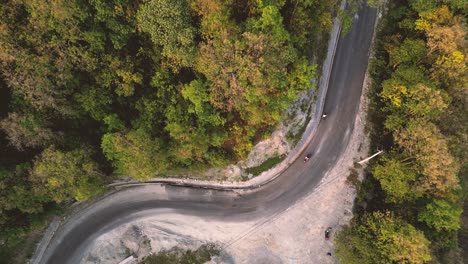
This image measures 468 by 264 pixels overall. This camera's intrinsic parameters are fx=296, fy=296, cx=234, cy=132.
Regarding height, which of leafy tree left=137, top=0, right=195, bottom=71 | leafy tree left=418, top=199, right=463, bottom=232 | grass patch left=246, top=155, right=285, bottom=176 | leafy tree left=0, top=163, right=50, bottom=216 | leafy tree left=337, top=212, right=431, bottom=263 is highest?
leafy tree left=137, top=0, right=195, bottom=71

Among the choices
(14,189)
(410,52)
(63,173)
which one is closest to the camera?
(14,189)

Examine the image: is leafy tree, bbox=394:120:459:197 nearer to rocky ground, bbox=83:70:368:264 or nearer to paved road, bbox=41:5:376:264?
paved road, bbox=41:5:376:264

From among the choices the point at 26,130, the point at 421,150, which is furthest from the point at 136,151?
the point at 421,150

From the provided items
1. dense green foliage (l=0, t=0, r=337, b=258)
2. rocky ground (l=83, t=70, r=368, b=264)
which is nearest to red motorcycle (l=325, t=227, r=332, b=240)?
rocky ground (l=83, t=70, r=368, b=264)

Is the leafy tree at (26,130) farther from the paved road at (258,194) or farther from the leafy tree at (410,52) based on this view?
the leafy tree at (410,52)

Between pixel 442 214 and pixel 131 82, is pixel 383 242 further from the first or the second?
pixel 131 82

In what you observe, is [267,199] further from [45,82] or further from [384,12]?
[384,12]
